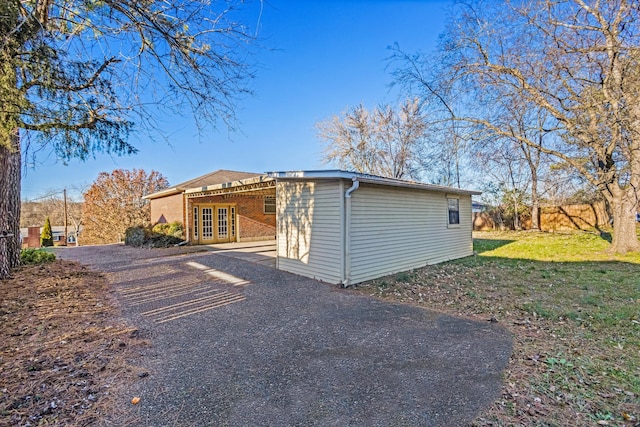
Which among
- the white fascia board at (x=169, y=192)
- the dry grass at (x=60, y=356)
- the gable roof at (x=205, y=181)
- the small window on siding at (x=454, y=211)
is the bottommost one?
the dry grass at (x=60, y=356)

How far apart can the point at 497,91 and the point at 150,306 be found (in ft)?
36.4

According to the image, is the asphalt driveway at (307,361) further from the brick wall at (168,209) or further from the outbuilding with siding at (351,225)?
the brick wall at (168,209)

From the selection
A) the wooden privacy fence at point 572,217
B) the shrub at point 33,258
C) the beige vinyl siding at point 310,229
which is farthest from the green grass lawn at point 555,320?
the wooden privacy fence at point 572,217

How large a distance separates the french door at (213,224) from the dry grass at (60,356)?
8.99 metres

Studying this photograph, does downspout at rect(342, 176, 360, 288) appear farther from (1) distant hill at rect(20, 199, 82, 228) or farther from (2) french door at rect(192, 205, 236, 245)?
(1) distant hill at rect(20, 199, 82, 228)

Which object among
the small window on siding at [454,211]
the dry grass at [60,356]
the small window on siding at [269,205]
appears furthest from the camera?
the small window on siding at [269,205]

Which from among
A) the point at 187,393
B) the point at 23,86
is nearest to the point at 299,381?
the point at 187,393

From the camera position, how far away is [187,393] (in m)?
2.74

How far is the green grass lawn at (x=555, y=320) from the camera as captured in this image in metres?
2.53

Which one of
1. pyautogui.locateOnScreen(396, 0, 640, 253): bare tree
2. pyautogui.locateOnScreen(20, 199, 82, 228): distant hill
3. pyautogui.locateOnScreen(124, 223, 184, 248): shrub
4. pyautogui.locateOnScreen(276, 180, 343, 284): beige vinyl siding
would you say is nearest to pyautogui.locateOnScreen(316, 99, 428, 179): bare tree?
pyautogui.locateOnScreen(396, 0, 640, 253): bare tree

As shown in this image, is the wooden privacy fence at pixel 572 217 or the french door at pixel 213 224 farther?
the wooden privacy fence at pixel 572 217

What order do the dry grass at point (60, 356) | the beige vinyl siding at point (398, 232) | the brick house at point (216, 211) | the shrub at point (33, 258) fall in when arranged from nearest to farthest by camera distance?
the dry grass at point (60, 356) < the beige vinyl siding at point (398, 232) < the shrub at point (33, 258) < the brick house at point (216, 211)

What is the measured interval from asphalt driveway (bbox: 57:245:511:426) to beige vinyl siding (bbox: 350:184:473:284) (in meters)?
1.45

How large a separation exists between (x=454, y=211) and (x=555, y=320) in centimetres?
699
